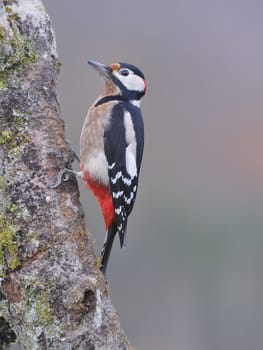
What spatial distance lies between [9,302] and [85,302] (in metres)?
0.28

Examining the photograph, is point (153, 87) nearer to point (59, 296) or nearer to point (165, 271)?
point (165, 271)

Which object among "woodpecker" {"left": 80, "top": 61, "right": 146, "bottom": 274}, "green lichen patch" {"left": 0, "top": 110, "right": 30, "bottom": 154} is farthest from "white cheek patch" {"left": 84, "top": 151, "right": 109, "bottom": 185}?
"green lichen patch" {"left": 0, "top": 110, "right": 30, "bottom": 154}

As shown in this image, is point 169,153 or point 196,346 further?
point 169,153

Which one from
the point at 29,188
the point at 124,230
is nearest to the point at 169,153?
the point at 124,230

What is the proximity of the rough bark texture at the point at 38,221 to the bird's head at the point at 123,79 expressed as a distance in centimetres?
78

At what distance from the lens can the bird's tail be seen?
352cm

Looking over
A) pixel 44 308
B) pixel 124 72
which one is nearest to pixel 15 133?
pixel 44 308

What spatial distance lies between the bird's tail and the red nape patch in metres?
0.03

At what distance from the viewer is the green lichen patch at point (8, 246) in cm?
293

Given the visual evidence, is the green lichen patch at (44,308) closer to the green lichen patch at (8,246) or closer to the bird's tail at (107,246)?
the green lichen patch at (8,246)

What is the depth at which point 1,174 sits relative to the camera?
10.0 feet

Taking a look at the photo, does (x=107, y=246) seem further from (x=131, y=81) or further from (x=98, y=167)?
(x=131, y=81)

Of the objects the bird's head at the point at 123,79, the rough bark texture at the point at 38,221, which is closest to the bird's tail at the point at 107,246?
the rough bark texture at the point at 38,221

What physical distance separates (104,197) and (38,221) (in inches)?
35.3
